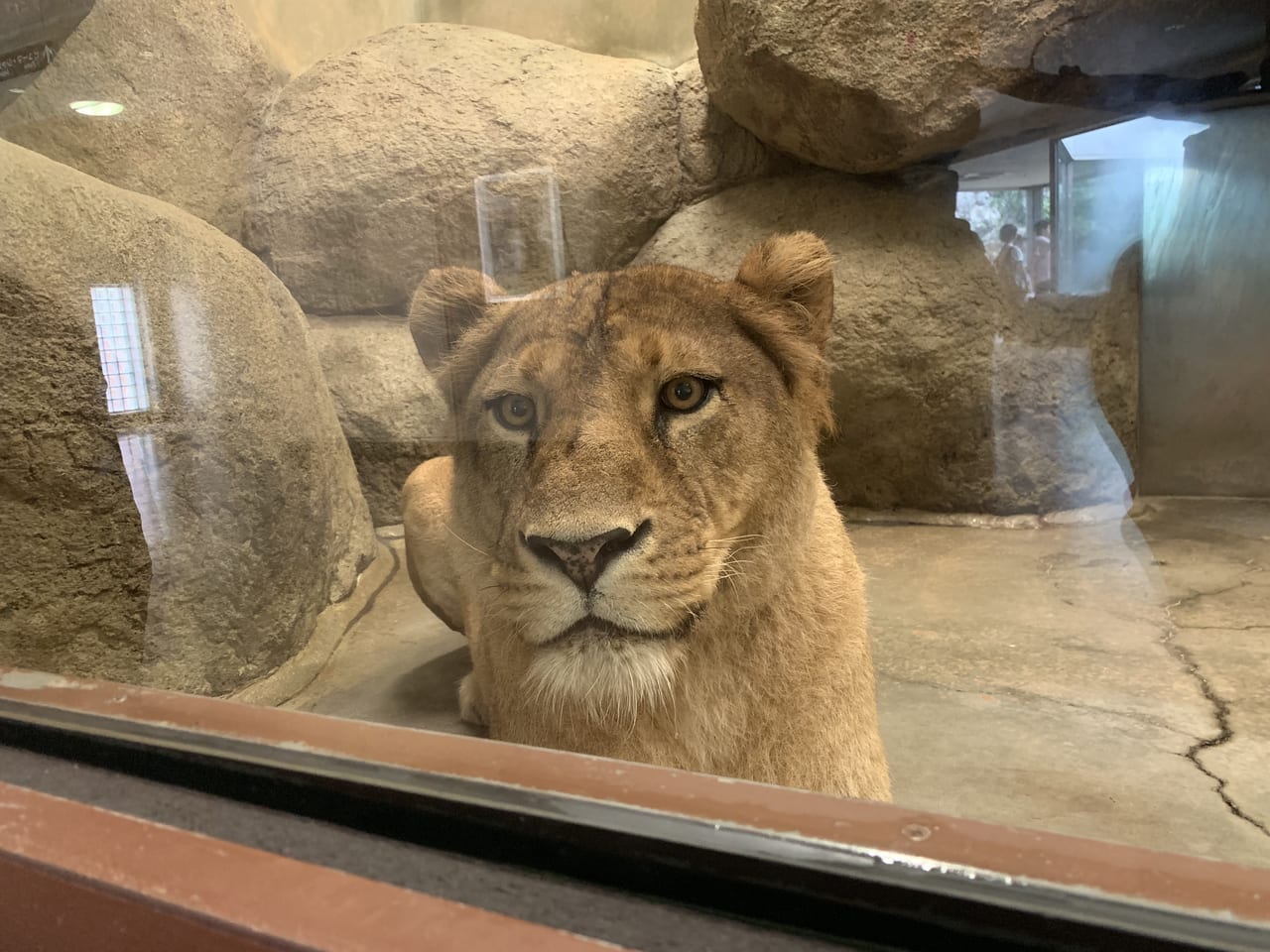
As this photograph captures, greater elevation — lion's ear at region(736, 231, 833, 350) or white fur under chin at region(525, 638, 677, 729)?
lion's ear at region(736, 231, 833, 350)

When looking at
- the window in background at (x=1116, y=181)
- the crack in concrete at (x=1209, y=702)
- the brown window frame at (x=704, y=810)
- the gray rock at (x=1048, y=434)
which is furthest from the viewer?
the gray rock at (x=1048, y=434)

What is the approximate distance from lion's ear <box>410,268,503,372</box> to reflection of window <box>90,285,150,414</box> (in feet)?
2.65

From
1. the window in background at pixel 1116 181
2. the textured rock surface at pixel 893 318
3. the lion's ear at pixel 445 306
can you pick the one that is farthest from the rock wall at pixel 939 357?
the lion's ear at pixel 445 306

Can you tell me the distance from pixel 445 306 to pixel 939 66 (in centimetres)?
117

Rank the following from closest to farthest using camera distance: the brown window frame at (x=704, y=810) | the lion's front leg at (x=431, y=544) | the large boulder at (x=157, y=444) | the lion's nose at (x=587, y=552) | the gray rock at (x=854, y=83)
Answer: the brown window frame at (x=704, y=810), the lion's nose at (x=587, y=552), the gray rock at (x=854, y=83), the large boulder at (x=157, y=444), the lion's front leg at (x=431, y=544)

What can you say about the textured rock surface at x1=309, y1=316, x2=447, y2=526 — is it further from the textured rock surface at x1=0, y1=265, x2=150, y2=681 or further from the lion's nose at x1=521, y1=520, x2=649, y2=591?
the lion's nose at x1=521, y1=520, x2=649, y2=591

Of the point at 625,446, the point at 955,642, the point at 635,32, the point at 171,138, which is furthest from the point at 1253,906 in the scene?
the point at 171,138

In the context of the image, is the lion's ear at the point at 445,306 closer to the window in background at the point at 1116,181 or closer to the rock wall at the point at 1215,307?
the window in background at the point at 1116,181

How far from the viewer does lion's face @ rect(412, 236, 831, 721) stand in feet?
4.14

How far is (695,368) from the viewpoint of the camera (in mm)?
1486

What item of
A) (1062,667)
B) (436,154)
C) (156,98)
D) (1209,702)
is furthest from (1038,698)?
(156,98)

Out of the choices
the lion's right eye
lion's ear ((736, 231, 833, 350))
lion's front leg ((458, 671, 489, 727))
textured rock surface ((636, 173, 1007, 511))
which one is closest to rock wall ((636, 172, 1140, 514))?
textured rock surface ((636, 173, 1007, 511))

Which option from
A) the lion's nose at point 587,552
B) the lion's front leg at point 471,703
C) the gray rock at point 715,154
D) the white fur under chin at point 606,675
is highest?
the gray rock at point 715,154

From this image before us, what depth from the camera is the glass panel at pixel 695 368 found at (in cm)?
152
